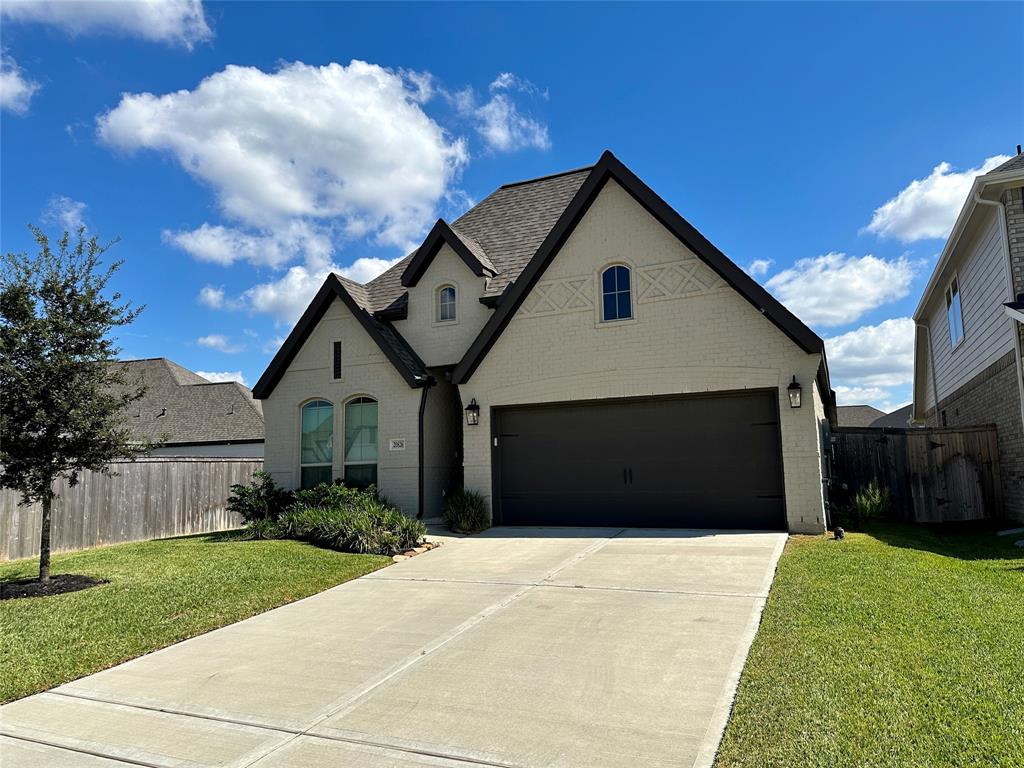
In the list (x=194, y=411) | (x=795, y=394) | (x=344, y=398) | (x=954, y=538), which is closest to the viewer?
(x=795, y=394)

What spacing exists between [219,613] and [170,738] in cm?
339

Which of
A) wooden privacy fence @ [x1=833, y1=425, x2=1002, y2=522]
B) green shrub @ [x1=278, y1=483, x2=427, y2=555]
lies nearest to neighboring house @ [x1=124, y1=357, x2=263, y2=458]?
green shrub @ [x1=278, y1=483, x2=427, y2=555]

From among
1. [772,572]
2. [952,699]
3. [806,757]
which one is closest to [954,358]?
[772,572]

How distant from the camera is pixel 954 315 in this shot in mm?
16828

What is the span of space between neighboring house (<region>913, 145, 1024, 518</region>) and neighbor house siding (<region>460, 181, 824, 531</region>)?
138 inches

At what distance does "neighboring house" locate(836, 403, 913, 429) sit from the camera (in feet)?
148

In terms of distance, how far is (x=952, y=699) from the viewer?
4.01 meters

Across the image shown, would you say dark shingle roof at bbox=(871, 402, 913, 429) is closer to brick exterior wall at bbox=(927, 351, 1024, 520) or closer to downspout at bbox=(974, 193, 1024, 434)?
brick exterior wall at bbox=(927, 351, 1024, 520)

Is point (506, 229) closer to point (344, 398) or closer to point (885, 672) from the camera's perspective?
point (344, 398)

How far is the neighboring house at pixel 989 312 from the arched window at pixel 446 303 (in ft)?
35.8

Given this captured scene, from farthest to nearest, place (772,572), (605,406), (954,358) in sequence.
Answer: (954,358)
(605,406)
(772,572)

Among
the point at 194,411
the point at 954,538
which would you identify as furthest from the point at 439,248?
the point at 194,411

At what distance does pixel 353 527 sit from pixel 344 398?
5192 millimetres

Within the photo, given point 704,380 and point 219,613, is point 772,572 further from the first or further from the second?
point 219,613
